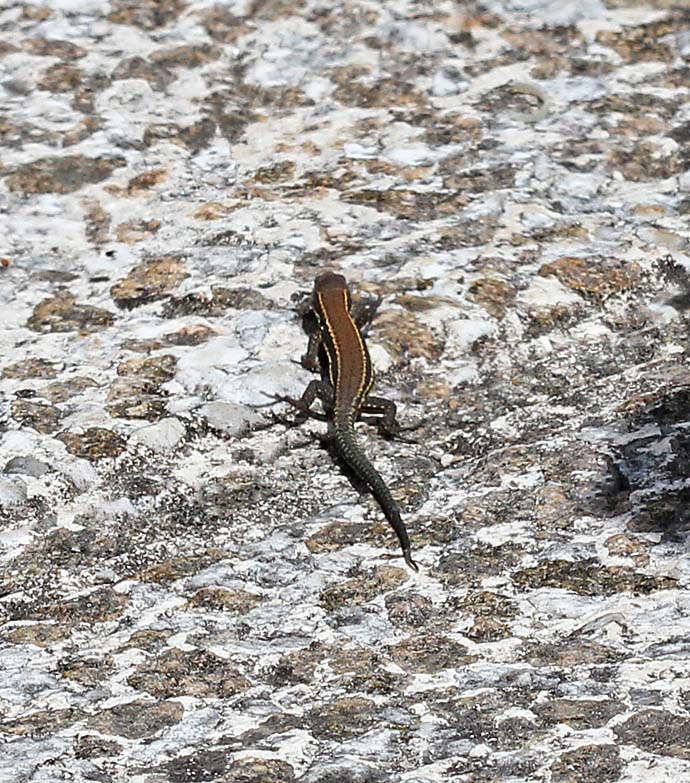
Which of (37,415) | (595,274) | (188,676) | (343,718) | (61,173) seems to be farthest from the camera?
(61,173)

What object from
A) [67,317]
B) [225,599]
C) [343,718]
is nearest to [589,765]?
[343,718]

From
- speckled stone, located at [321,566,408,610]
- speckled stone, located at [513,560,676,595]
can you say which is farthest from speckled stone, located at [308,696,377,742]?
speckled stone, located at [513,560,676,595]

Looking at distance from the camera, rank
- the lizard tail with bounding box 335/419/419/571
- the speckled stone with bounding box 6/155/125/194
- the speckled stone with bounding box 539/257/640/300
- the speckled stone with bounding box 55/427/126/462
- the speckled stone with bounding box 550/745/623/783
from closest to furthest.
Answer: the speckled stone with bounding box 550/745/623/783
the lizard tail with bounding box 335/419/419/571
the speckled stone with bounding box 55/427/126/462
the speckled stone with bounding box 539/257/640/300
the speckled stone with bounding box 6/155/125/194

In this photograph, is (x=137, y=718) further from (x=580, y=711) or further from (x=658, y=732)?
(x=658, y=732)

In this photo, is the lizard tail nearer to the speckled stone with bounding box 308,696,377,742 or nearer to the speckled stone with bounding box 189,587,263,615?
the speckled stone with bounding box 189,587,263,615

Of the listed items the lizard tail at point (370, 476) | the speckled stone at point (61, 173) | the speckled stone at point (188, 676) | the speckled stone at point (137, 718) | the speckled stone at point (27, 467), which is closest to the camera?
the speckled stone at point (137, 718)

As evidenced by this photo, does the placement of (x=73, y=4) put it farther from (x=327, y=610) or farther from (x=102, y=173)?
(x=327, y=610)

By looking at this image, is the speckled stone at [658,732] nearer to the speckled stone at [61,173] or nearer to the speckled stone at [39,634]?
the speckled stone at [39,634]

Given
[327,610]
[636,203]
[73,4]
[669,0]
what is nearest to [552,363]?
[636,203]

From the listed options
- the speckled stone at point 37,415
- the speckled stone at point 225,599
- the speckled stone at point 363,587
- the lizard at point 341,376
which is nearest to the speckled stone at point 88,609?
the speckled stone at point 225,599
